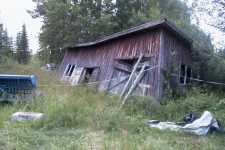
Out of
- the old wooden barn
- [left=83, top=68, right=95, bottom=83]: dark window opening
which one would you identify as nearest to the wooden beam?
the old wooden barn

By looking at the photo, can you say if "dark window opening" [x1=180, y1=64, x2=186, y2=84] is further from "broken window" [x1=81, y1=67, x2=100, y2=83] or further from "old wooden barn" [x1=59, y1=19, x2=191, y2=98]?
"broken window" [x1=81, y1=67, x2=100, y2=83]

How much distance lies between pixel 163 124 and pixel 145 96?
3030 millimetres

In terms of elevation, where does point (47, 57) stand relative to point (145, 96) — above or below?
above

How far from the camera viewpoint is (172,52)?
12828mm

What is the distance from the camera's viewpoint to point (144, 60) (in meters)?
12.8

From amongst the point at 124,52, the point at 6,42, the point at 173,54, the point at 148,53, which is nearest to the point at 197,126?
the point at 148,53

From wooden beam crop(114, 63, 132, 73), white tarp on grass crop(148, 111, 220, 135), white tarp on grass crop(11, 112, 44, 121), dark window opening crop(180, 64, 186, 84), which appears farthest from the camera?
wooden beam crop(114, 63, 132, 73)

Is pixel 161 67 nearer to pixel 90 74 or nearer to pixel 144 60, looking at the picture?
pixel 144 60

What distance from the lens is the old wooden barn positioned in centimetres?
1205

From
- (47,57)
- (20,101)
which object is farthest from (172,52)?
(47,57)

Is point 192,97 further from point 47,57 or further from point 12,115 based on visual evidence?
point 47,57

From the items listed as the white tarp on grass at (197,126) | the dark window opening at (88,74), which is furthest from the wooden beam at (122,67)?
the white tarp on grass at (197,126)

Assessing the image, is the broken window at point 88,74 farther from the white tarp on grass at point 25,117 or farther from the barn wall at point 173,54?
the white tarp on grass at point 25,117

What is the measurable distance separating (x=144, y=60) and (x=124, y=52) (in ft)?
4.93
